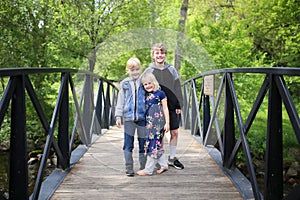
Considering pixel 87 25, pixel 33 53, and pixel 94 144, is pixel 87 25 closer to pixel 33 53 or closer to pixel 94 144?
pixel 33 53

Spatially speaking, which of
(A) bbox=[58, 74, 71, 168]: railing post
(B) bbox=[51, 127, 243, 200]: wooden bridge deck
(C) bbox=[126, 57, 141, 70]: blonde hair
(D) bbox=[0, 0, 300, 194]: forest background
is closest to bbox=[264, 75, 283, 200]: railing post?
(B) bbox=[51, 127, 243, 200]: wooden bridge deck

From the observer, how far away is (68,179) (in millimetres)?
2939

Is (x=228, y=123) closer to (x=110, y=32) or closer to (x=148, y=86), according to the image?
(x=148, y=86)

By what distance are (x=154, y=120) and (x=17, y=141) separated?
3.99ft

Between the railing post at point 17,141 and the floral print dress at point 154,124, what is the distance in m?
1.12

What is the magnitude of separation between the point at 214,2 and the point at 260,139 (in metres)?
7.89

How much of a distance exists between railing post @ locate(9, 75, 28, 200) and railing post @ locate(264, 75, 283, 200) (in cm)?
129

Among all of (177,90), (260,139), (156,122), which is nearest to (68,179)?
(156,122)

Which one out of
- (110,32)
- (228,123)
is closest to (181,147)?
(228,123)

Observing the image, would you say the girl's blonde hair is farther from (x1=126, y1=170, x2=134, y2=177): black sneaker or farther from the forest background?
the forest background

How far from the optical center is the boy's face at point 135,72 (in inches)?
110

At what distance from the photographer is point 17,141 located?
6.40 feet

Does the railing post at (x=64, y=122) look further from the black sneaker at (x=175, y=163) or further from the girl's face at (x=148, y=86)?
the black sneaker at (x=175, y=163)

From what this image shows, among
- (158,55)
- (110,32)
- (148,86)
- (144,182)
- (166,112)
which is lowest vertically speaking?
(144,182)
